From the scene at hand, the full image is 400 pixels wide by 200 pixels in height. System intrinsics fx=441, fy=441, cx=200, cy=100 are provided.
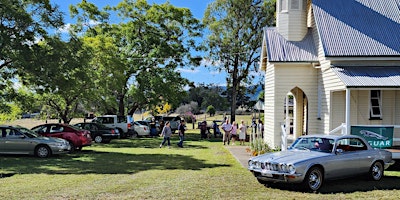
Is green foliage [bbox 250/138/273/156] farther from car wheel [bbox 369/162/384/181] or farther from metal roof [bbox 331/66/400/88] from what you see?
car wheel [bbox 369/162/384/181]

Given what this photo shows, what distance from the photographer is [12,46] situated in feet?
61.1

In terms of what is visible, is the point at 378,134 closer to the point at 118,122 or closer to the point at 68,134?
the point at 68,134

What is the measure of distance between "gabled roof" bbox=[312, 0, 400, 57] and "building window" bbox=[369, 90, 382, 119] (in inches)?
66.8

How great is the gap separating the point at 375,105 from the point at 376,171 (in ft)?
20.9

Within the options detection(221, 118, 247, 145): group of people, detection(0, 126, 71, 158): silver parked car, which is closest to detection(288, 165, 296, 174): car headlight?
detection(0, 126, 71, 158): silver parked car

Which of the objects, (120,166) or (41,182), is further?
(120,166)

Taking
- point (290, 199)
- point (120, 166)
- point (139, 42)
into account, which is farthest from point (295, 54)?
point (139, 42)

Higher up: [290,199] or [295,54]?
[295,54]

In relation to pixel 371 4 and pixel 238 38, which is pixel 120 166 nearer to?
pixel 371 4

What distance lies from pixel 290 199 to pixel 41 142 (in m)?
12.2

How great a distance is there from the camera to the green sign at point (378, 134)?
50.9 feet

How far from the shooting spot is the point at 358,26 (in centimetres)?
1898

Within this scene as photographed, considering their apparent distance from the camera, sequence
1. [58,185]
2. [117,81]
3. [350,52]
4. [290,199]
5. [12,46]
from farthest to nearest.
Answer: [117,81] < [12,46] < [350,52] < [58,185] < [290,199]

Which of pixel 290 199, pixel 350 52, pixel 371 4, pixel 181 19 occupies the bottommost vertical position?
pixel 290 199
